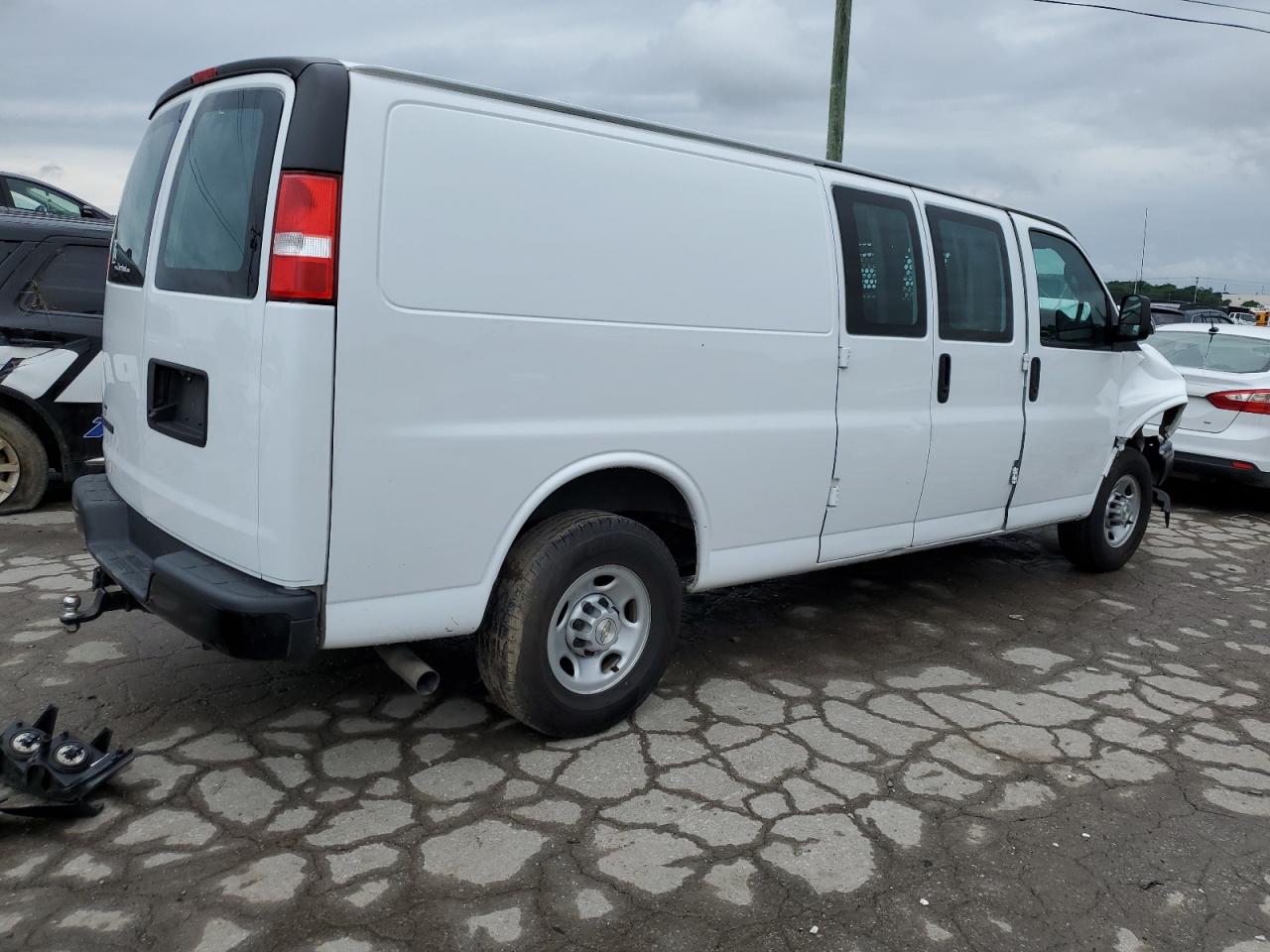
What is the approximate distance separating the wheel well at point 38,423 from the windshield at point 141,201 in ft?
8.83

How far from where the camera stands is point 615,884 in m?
2.74

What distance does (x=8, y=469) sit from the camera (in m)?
6.01

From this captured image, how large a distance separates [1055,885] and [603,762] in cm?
141

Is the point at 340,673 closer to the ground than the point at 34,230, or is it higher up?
closer to the ground

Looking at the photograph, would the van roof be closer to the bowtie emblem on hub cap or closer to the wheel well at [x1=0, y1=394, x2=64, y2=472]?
the bowtie emblem on hub cap

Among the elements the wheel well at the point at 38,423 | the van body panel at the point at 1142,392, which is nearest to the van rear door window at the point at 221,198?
the wheel well at the point at 38,423

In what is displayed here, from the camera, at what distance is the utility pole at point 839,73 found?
39.1 feet

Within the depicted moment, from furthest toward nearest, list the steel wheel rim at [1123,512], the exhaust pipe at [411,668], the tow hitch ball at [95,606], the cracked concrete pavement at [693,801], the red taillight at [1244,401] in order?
the red taillight at [1244,401], the steel wheel rim at [1123,512], the tow hitch ball at [95,606], the exhaust pipe at [411,668], the cracked concrete pavement at [693,801]

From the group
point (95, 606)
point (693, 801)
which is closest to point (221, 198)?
point (95, 606)

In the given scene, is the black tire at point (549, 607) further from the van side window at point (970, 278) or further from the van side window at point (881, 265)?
the van side window at point (970, 278)

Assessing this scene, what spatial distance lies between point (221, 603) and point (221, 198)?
1.20 metres

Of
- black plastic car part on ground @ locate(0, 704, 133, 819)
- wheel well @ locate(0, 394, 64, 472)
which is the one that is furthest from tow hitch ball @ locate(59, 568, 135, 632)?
wheel well @ locate(0, 394, 64, 472)

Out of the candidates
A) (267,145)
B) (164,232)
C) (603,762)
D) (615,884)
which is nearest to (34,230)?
(164,232)

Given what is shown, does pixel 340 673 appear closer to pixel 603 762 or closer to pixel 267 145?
pixel 603 762
